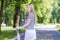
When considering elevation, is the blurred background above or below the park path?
above

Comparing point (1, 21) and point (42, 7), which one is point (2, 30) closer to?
point (1, 21)

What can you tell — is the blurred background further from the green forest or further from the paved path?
the paved path

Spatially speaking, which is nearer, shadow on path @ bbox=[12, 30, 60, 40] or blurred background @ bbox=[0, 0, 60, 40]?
blurred background @ bbox=[0, 0, 60, 40]

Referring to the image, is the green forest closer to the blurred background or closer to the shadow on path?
the blurred background

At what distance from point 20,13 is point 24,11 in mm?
173

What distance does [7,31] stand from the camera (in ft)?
18.6

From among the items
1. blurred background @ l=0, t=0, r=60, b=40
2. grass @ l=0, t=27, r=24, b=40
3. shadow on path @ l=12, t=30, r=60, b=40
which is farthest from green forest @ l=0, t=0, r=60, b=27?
shadow on path @ l=12, t=30, r=60, b=40

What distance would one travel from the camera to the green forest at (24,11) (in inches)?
221

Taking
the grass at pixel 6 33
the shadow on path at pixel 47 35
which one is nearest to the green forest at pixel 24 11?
the grass at pixel 6 33

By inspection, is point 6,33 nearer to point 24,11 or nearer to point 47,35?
point 24,11

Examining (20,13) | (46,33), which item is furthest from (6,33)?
(46,33)

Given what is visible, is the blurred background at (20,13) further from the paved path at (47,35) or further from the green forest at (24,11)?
the paved path at (47,35)

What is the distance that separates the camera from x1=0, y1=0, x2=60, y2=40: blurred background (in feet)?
18.4

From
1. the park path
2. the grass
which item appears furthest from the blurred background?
the park path
